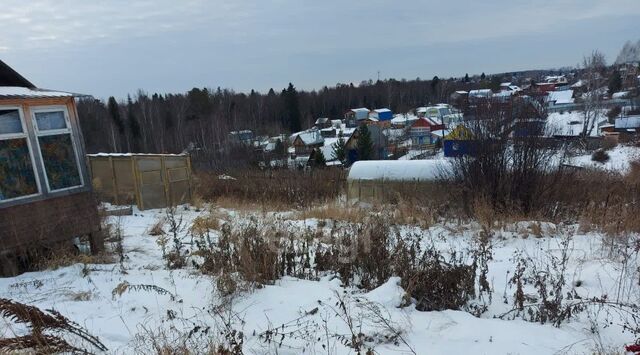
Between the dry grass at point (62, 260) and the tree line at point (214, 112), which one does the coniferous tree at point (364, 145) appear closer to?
the tree line at point (214, 112)

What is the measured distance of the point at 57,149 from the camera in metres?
7.21

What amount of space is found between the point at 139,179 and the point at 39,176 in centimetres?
975

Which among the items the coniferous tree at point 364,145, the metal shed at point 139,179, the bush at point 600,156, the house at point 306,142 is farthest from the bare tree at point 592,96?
the metal shed at point 139,179

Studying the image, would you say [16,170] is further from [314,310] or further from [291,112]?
[291,112]

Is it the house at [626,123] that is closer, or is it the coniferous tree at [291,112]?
the house at [626,123]

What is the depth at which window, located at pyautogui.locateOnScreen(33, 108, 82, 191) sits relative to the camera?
6992mm

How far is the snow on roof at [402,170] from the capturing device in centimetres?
1308

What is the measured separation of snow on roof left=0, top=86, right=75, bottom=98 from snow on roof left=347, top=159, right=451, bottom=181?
950cm

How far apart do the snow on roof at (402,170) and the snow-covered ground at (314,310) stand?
22.9 feet

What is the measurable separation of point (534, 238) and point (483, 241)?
9.05 ft

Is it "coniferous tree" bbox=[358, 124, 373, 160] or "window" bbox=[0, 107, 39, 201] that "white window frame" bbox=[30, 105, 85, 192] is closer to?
"window" bbox=[0, 107, 39, 201]

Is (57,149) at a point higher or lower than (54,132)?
lower

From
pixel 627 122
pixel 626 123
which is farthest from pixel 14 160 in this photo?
pixel 627 122

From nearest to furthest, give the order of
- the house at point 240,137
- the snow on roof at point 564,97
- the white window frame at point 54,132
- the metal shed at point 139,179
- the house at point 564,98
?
the white window frame at point 54,132 → the metal shed at point 139,179 → the house at point 240,137 → the house at point 564,98 → the snow on roof at point 564,97
